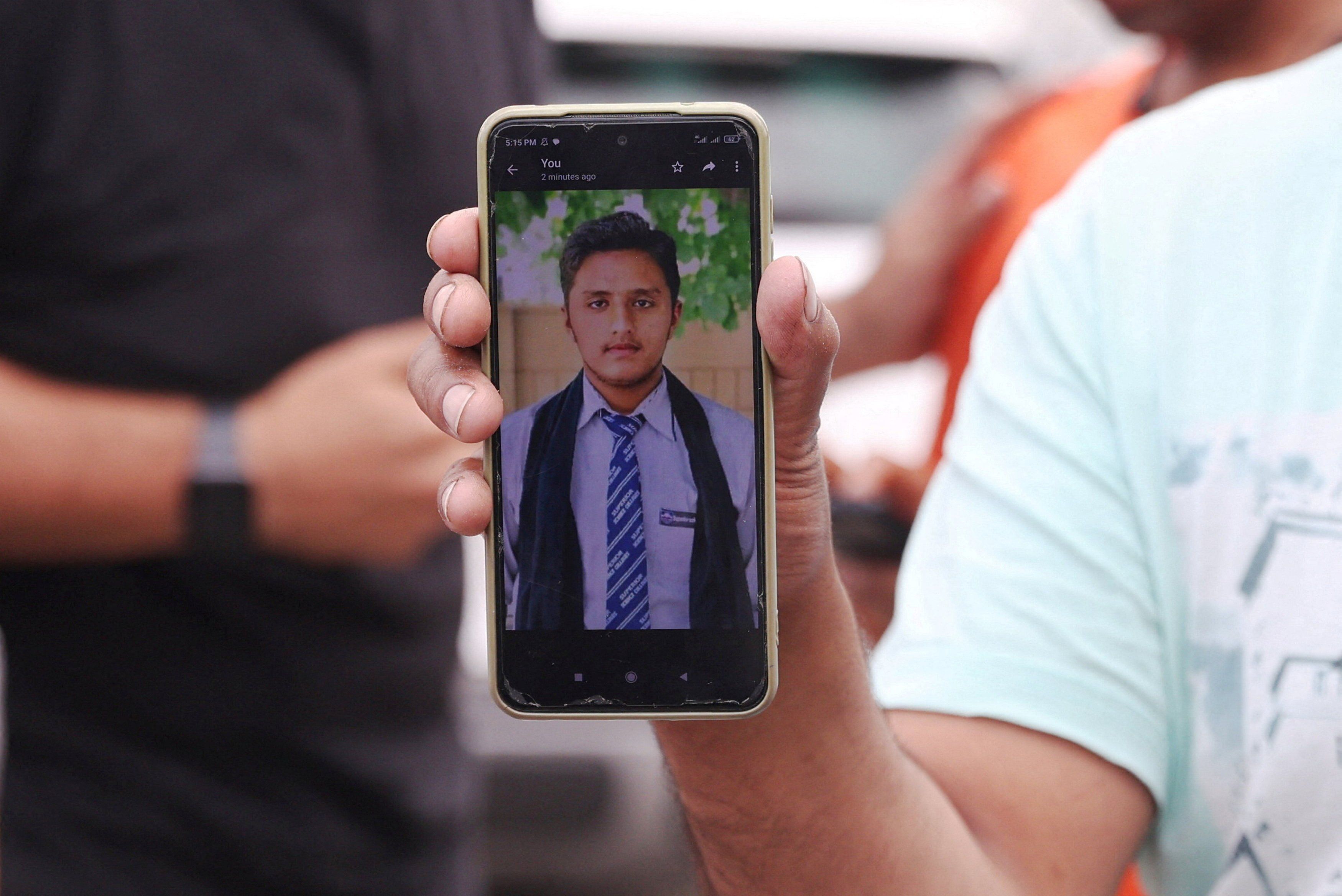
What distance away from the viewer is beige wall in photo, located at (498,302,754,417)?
3.15 ft

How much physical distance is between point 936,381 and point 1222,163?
5.79 feet

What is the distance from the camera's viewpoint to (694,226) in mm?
976

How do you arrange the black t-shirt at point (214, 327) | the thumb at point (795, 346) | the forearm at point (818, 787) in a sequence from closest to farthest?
the thumb at point (795, 346)
the forearm at point (818, 787)
the black t-shirt at point (214, 327)

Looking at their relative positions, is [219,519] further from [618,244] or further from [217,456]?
[618,244]

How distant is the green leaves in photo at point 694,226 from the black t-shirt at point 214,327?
2.10 ft

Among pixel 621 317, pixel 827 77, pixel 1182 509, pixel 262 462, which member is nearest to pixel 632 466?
pixel 621 317

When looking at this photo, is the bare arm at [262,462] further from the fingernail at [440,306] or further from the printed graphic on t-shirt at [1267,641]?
the printed graphic on t-shirt at [1267,641]

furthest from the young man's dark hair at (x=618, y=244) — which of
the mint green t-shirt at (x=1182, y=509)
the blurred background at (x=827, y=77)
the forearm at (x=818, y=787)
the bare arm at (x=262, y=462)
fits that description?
the blurred background at (x=827, y=77)

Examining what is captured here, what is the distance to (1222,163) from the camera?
125 cm

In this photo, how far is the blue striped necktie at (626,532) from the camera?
38.2 inches

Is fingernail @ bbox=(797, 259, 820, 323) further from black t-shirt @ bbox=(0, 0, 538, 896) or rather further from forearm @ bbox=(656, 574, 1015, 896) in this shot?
black t-shirt @ bbox=(0, 0, 538, 896)

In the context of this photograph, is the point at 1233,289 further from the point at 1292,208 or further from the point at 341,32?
the point at 341,32

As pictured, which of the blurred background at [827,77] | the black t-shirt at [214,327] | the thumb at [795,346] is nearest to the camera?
the thumb at [795,346]

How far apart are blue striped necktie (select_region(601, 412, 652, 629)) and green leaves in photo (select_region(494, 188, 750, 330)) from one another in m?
0.10
